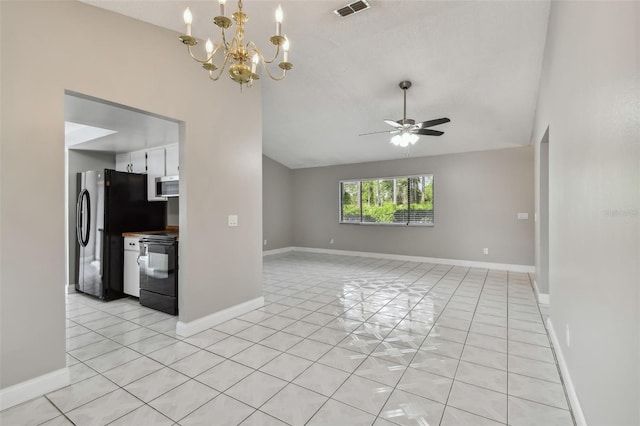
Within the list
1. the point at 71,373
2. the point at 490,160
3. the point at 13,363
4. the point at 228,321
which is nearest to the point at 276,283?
the point at 228,321

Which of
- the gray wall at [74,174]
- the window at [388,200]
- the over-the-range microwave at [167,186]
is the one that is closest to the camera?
the over-the-range microwave at [167,186]

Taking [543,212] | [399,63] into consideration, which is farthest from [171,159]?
[543,212]

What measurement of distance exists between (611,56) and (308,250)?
25.7 feet

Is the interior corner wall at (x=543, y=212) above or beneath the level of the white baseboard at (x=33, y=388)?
above

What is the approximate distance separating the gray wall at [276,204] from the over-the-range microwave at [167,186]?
357cm

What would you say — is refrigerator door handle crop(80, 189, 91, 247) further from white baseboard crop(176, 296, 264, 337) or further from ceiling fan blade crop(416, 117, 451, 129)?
ceiling fan blade crop(416, 117, 451, 129)

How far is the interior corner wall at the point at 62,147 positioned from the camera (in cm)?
193

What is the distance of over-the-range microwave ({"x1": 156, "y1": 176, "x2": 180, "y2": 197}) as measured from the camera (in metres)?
4.25

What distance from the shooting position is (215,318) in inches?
128

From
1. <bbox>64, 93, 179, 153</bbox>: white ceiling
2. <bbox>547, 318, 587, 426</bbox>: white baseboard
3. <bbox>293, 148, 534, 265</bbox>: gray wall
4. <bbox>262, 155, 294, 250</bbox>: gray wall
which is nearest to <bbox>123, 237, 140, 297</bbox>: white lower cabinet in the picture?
<bbox>64, 93, 179, 153</bbox>: white ceiling

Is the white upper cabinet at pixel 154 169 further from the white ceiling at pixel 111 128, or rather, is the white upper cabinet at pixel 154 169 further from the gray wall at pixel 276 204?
the gray wall at pixel 276 204

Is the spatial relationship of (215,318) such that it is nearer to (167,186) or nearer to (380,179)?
(167,186)

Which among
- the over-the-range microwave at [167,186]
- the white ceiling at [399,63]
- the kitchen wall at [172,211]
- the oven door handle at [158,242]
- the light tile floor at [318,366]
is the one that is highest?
the white ceiling at [399,63]

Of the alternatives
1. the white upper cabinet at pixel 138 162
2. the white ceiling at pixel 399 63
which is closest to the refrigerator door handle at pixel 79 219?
the white upper cabinet at pixel 138 162
